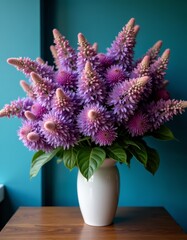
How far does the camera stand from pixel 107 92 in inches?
33.0

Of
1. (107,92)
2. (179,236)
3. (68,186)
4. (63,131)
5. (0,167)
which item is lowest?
(179,236)

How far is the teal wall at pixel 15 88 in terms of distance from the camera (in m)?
1.20

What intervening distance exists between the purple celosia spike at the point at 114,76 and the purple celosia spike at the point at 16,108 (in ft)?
0.80

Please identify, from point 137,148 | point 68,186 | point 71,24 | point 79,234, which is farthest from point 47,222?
point 71,24

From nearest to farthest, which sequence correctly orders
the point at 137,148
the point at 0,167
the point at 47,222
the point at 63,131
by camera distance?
1. the point at 63,131
2. the point at 137,148
3. the point at 47,222
4. the point at 0,167

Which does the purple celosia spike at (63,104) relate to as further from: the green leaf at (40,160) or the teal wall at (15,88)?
the teal wall at (15,88)

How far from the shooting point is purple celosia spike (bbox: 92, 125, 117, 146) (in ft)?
2.62

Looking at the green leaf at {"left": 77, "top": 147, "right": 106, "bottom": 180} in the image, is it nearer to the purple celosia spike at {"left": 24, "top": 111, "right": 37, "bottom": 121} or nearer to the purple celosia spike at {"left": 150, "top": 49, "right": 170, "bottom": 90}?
the purple celosia spike at {"left": 24, "top": 111, "right": 37, "bottom": 121}

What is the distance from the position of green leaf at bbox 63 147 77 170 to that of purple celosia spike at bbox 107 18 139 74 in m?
0.29

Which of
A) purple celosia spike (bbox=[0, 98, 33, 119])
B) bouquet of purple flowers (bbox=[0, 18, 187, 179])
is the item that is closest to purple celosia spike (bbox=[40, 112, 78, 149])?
bouquet of purple flowers (bbox=[0, 18, 187, 179])

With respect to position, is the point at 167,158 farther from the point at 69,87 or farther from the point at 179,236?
the point at 69,87

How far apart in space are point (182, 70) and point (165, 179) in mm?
479

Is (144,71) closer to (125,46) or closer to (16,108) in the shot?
(125,46)

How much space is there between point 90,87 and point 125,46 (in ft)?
0.59
